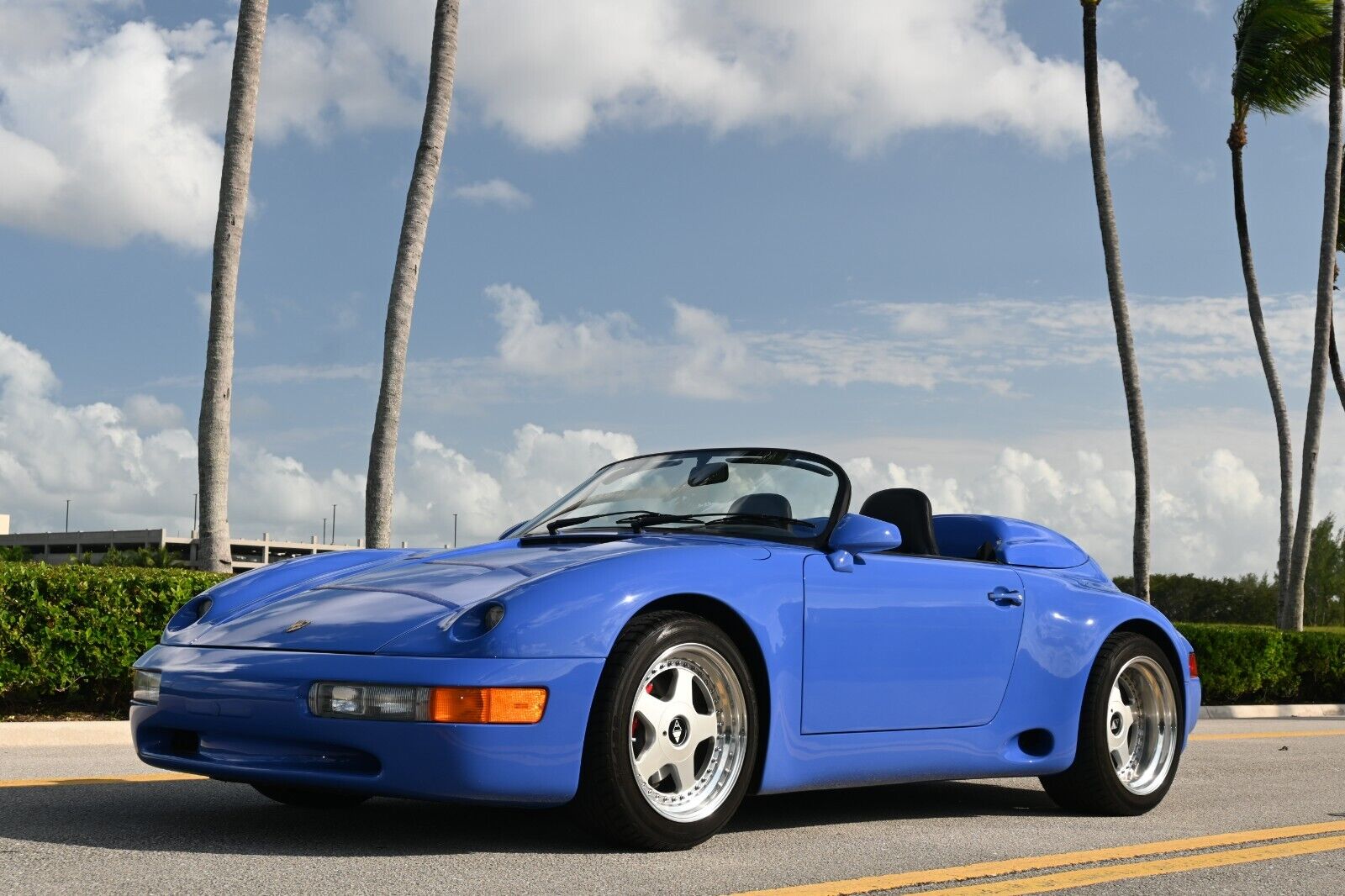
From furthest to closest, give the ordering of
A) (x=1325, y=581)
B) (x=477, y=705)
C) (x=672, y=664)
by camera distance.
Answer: (x=1325, y=581)
(x=672, y=664)
(x=477, y=705)

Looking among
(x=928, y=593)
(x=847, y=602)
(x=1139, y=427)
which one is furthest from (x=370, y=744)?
(x=1139, y=427)

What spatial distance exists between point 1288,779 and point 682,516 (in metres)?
4.46

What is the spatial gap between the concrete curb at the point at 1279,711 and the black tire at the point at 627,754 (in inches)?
587

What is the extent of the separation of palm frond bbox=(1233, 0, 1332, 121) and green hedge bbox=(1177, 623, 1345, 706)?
37.1 feet

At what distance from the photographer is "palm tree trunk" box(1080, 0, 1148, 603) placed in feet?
76.5

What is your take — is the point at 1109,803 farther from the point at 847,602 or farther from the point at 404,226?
the point at 404,226

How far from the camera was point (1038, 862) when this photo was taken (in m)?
4.98

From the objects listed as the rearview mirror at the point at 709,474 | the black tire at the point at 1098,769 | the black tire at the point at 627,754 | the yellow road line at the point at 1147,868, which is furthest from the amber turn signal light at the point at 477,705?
the black tire at the point at 1098,769

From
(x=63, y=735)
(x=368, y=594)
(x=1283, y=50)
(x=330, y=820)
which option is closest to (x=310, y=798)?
(x=330, y=820)

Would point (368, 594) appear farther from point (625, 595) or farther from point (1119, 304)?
point (1119, 304)

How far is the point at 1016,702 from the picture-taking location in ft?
20.0

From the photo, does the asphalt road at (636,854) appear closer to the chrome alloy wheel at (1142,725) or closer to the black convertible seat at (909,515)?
the chrome alloy wheel at (1142,725)

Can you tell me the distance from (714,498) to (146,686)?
2166 millimetres

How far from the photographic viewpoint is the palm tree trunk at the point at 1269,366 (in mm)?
28391
